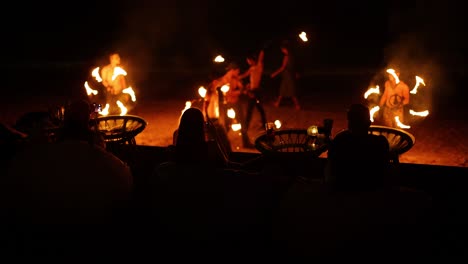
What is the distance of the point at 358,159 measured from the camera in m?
3.64

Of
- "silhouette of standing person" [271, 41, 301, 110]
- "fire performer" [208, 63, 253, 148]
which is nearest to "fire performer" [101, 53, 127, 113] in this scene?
"fire performer" [208, 63, 253, 148]

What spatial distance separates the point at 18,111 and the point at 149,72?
289 inches

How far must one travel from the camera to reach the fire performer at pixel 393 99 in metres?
8.40

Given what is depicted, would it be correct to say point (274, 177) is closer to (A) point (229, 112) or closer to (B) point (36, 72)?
(A) point (229, 112)

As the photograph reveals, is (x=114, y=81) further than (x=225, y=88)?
Yes

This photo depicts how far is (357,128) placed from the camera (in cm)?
390

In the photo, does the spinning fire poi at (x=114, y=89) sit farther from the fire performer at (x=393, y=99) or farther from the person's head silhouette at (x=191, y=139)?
the person's head silhouette at (x=191, y=139)

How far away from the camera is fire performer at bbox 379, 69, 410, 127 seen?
331 inches

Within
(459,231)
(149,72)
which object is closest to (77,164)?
(459,231)

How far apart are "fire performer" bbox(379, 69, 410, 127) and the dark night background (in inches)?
189

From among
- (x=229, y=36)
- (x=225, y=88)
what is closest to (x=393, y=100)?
(x=225, y=88)

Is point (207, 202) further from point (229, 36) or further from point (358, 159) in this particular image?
point (229, 36)

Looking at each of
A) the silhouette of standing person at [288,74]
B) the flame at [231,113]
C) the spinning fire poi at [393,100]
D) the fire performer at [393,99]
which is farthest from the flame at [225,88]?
the fire performer at [393,99]

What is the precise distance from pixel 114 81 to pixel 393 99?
542 cm
